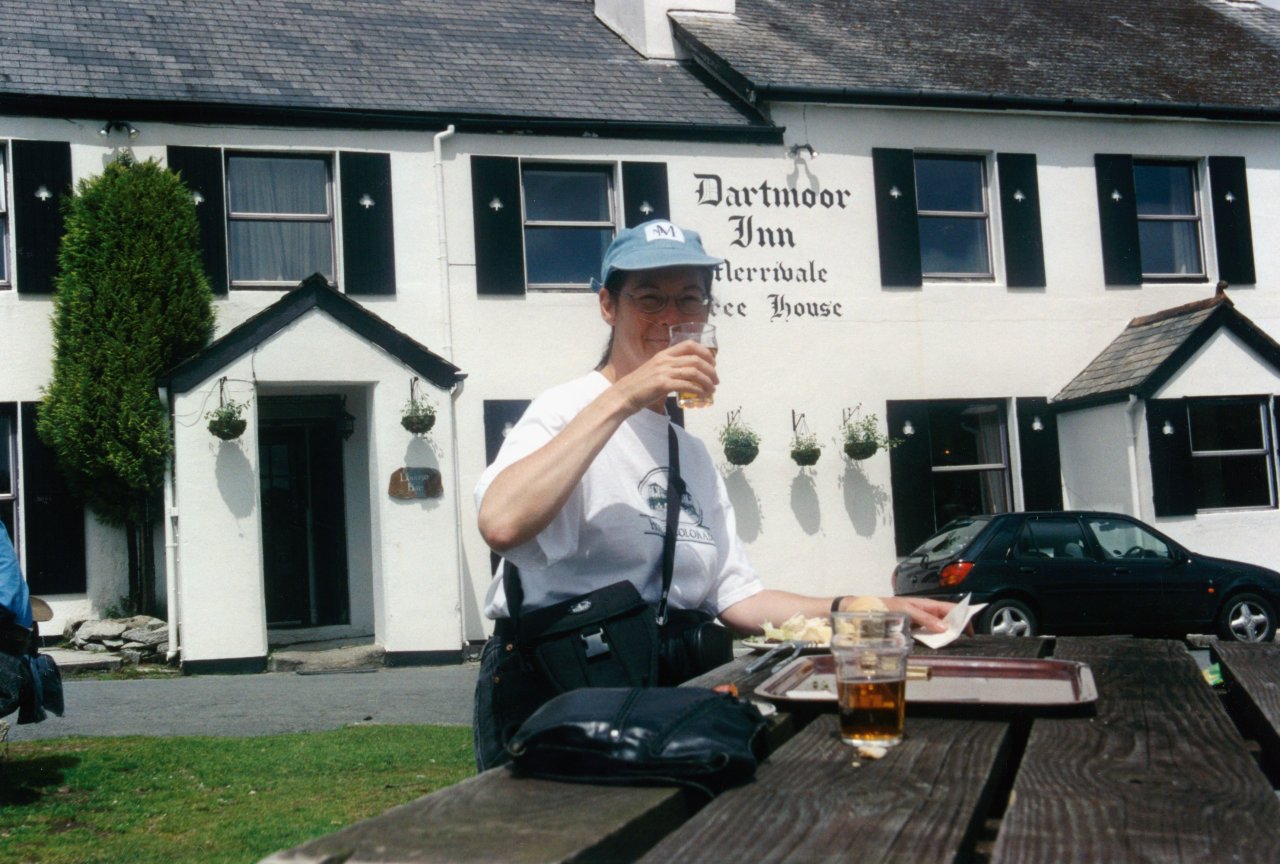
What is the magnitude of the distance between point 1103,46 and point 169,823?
17.8 metres

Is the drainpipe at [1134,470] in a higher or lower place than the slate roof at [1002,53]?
lower

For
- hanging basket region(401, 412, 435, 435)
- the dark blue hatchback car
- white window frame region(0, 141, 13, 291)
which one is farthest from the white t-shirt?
white window frame region(0, 141, 13, 291)

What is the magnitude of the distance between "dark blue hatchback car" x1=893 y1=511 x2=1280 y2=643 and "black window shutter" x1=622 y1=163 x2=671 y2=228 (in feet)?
16.6

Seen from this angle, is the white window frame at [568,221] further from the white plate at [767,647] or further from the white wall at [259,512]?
the white plate at [767,647]

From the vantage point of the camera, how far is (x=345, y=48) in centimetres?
1614

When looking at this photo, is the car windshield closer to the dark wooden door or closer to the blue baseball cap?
the dark wooden door

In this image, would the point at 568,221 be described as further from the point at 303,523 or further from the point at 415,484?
the point at 303,523

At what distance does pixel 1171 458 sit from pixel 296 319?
1036cm

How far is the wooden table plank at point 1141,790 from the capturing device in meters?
1.42

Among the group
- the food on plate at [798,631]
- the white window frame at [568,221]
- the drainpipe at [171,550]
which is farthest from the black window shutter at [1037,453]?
the food on plate at [798,631]

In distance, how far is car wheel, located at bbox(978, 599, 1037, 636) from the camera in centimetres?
1288

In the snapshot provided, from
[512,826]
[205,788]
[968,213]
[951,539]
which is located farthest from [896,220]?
[512,826]

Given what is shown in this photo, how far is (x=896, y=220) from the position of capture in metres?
16.6

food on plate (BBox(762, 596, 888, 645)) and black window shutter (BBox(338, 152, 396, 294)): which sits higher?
black window shutter (BBox(338, 152, 396, 294))
